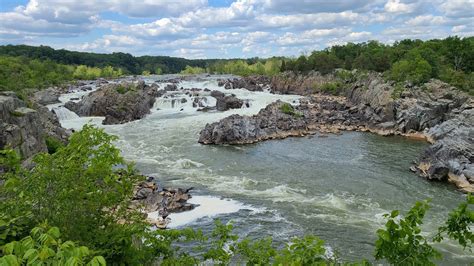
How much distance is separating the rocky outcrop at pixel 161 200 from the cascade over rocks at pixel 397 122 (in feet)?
46.4

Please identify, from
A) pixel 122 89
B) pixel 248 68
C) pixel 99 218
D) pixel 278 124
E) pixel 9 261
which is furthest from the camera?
pixel 248 68

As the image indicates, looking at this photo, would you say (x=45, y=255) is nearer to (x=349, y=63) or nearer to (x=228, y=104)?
(x=228, y=104)

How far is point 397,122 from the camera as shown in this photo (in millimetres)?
43000

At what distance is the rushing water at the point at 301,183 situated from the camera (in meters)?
18.8

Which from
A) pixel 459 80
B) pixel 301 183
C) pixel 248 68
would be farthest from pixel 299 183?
pixel 248 68

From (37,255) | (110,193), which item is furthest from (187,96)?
(37,255)

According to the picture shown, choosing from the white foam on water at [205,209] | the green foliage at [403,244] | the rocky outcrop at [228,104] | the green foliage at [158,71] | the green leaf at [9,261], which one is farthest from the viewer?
the green foliage at [158,71]

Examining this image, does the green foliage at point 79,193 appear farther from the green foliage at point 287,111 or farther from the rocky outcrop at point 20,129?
the green foliage at point 287,111

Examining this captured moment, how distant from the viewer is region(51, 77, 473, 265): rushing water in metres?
18.8

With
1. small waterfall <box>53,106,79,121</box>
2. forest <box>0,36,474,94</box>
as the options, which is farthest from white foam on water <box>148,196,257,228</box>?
small waterfall <box>53,106,79,121</box>

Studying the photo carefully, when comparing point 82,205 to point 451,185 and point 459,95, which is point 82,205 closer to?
point 451,185

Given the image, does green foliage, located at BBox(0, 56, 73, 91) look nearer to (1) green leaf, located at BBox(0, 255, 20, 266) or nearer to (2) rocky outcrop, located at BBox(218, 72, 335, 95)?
(2) rocky outcrop, located at BBox(218, 72, 335, 95)

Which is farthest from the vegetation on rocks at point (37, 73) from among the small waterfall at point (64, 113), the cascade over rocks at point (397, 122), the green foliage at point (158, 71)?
the green foliage at point (158, 71)

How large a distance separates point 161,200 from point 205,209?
2.55 m
